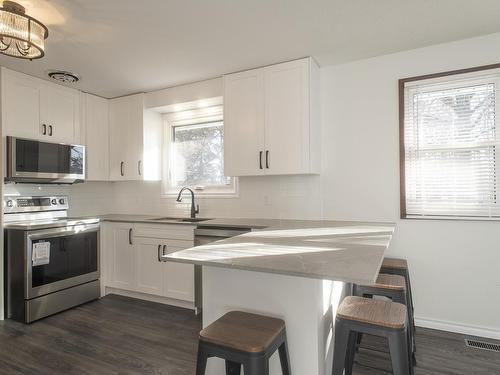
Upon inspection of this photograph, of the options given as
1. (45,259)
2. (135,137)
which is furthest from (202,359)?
(135,137)

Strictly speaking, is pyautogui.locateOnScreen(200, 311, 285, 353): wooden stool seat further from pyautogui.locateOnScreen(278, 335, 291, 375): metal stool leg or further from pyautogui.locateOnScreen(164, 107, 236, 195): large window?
pyautogui.locateOnScreen(164, 107, 236, 195): large window

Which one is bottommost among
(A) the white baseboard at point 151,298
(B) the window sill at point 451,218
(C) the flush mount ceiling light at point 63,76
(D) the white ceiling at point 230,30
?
(A) the white baseboard at point 151,298

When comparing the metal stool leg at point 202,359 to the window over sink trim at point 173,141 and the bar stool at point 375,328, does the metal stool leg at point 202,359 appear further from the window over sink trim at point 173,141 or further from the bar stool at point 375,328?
the window over sink trim at point 173,141

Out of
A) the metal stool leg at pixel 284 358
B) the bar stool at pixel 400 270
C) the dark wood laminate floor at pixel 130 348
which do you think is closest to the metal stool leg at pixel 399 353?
the metal stool leg at pixel 284 358

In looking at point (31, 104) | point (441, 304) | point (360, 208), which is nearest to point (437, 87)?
point (360, 208)

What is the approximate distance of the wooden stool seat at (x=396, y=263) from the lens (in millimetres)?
2332

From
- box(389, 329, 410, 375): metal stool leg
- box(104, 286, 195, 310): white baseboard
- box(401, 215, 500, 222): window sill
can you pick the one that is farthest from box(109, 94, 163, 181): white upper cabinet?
box(389, 329, 410, 375): metal stool leg

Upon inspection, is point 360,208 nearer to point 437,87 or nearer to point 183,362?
point 437,87

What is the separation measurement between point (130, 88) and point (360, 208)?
9.50 feet

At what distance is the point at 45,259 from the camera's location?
2.89 m

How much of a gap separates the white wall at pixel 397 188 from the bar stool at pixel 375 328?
136 cm

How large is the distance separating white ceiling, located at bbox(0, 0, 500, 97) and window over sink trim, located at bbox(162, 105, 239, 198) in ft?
2.13

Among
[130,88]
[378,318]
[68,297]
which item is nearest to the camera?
[378,318]

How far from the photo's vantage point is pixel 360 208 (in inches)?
113
